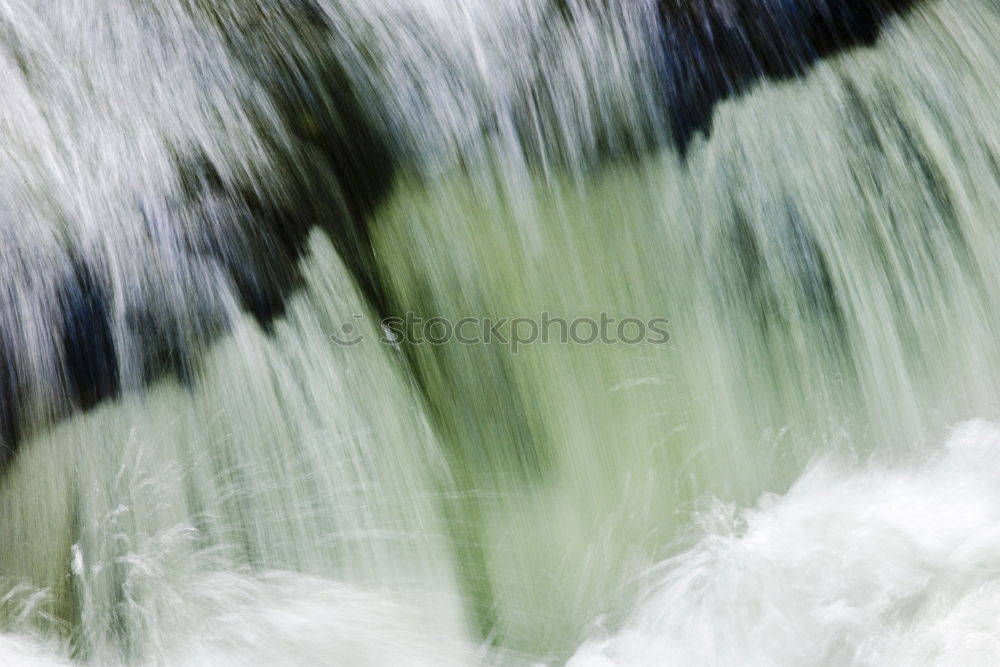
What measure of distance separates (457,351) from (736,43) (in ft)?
4.44

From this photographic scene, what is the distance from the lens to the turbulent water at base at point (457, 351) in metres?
2.04

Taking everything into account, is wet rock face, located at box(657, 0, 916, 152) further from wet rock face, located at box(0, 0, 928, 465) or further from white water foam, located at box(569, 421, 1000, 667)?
white water foam, located at box(569, 421, 1000, 667)

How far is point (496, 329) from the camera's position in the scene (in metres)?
2.25

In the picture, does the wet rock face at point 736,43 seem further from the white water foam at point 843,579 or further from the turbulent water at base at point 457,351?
the white water foam at point 843,579

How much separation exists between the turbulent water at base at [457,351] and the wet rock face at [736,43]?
50 mm

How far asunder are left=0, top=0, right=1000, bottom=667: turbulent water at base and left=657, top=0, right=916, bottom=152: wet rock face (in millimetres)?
50

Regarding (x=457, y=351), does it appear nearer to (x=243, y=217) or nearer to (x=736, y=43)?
(x=243, y=217)

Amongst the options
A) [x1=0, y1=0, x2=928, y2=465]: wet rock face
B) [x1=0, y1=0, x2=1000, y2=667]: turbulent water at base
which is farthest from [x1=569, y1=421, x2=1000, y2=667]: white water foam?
[x1=0, y1=0, x2=928, y2=465]: wet rock face

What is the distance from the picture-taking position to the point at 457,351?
223cm

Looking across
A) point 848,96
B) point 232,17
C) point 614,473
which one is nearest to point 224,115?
point 232,17

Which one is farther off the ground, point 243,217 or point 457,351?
point 243,217

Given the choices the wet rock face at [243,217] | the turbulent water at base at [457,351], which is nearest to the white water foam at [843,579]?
the turbulent water at base at [457,351]

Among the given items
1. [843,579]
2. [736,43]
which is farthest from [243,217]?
[843,579]

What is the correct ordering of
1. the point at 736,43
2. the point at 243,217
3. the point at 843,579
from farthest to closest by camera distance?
the point at 736,43, the point at 243,217, the point at 843,579
